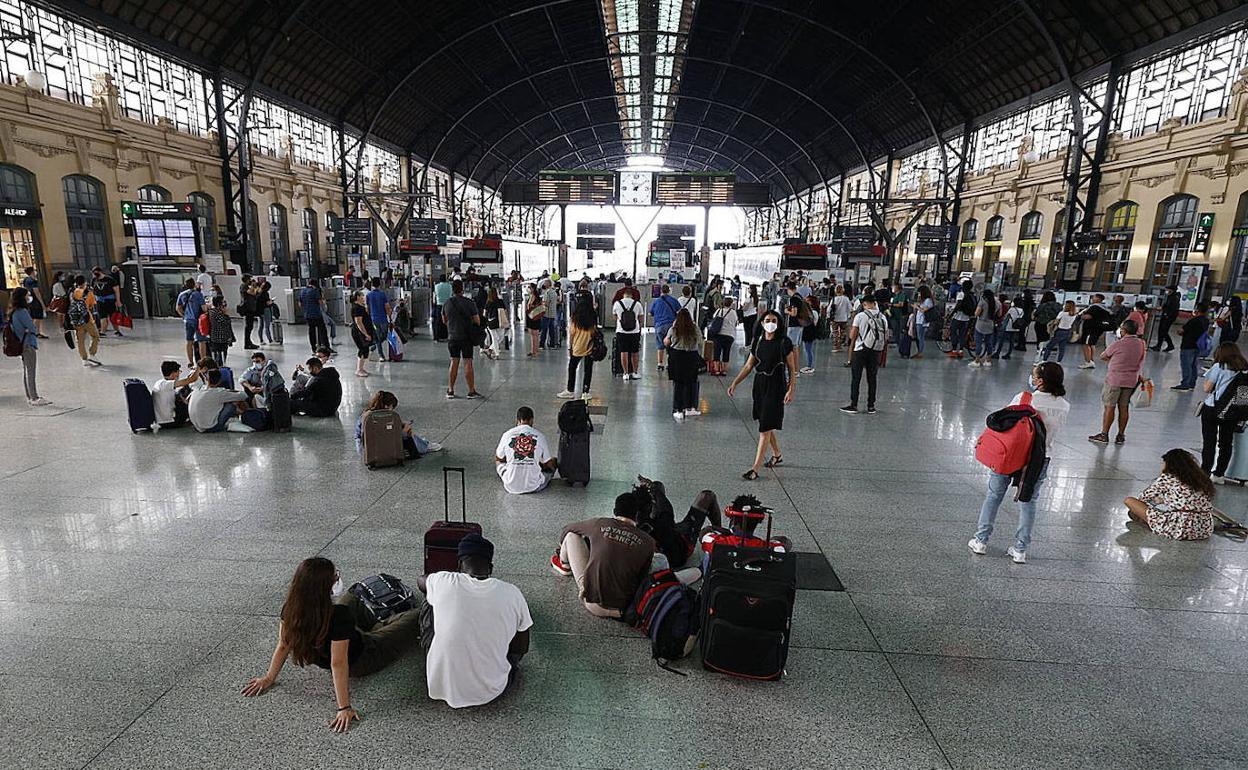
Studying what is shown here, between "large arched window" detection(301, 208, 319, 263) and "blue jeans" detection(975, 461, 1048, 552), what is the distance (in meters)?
34.0

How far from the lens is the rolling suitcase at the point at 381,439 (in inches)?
265

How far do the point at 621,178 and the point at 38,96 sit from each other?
82.4 ft

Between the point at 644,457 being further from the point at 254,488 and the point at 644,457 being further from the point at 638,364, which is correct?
the point at 638,364

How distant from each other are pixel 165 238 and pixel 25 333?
43.7ft

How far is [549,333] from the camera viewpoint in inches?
631

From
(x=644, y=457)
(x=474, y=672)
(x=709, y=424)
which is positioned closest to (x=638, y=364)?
(x=709, y=424)

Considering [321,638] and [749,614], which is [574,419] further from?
[321,638]

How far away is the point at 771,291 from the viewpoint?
931 inches

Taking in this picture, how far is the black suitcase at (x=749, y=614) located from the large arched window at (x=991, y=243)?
32162mm

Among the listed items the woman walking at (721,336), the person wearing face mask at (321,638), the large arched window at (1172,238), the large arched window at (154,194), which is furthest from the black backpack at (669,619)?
the large arched window at (154,194)

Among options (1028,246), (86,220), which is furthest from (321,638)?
(1028,246)

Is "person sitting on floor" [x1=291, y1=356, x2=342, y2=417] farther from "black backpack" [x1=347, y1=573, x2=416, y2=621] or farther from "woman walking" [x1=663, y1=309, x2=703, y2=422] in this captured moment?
"black backpack" [x1=347, y1=573, x2=416, y2=621]

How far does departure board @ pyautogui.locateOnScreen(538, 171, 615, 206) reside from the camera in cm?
3697

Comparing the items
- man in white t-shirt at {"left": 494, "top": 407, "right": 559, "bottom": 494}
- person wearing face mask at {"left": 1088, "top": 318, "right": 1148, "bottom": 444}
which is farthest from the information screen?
person wearing face mask at {"left": 1088, "top": 318, "right": 1148, "bottom": 444}
